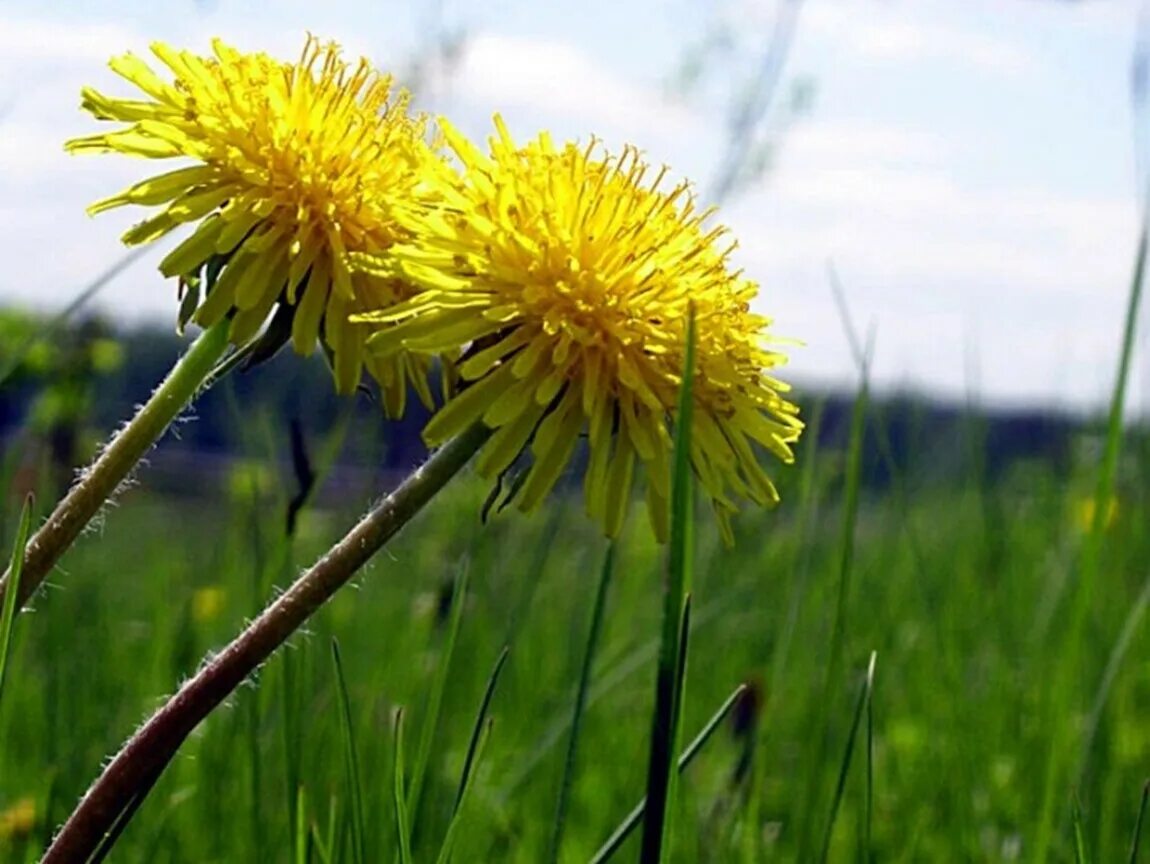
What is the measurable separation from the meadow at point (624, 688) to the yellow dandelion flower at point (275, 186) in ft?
0.79

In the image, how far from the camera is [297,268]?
1.13 meters

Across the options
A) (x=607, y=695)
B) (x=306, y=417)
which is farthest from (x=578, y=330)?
(x=306, y=417)

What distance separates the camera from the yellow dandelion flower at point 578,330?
107cm

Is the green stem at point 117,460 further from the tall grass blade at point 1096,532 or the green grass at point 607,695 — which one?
the tall grass blade at point 1096,532

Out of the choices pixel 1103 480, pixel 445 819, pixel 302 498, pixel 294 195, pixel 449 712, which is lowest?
pixel 445 819

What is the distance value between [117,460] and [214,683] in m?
0.19

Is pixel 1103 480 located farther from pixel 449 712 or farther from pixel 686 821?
pixel 449 712

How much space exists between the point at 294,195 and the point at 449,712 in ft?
3.42

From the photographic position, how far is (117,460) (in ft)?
3.62

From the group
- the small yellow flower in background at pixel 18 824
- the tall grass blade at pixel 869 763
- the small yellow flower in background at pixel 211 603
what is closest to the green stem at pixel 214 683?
the tall grass blade at pixel 869 763

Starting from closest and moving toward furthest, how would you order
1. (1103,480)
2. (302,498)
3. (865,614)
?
(1103,480)
(302,498)
(865,614)

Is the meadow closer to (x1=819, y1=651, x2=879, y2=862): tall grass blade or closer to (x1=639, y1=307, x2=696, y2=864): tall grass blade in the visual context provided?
(x1=819, y1=651, x2=879, y2=862): tall grass blade

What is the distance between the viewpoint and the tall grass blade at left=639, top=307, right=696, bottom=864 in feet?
2.67

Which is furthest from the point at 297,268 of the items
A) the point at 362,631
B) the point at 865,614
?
the point at 865,614
